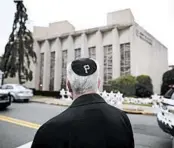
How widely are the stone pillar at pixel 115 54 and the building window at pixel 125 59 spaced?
37 cm

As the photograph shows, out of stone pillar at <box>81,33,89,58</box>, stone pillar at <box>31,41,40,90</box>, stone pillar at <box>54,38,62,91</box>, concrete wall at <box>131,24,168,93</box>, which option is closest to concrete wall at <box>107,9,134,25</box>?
concrete wall at <box>131,24,168,93</box>

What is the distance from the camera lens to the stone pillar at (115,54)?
2242 cm

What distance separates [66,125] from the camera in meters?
1.54

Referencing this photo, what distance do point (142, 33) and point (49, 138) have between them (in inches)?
928

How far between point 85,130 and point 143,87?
18.2m

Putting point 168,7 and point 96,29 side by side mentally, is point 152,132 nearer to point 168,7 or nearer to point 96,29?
point 168,7

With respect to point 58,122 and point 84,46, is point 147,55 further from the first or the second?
point 58,122

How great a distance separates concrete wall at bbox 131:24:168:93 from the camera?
71.1ft

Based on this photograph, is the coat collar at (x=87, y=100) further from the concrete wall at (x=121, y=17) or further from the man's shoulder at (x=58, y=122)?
the concrete wall at (x=121, y=17)

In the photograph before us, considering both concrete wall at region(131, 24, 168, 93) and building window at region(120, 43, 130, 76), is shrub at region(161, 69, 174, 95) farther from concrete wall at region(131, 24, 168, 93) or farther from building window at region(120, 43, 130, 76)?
building window at region(120, 43, 130, 76)

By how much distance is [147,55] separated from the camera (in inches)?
976

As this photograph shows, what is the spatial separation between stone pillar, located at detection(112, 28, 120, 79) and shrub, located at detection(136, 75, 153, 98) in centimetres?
314

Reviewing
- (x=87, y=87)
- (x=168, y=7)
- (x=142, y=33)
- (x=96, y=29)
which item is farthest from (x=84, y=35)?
(x=87, y=87)

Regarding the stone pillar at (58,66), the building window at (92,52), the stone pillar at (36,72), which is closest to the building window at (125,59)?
the building window at (92,52)
